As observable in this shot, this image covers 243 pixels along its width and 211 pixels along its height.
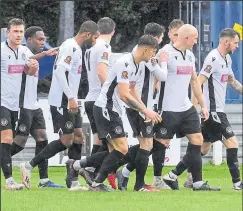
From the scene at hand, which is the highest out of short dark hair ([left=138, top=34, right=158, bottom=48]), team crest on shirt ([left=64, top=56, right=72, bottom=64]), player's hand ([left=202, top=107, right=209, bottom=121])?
short dark hair ([left=138, top=34, right=158, bottom=48])

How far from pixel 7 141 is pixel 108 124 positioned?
1432 mm

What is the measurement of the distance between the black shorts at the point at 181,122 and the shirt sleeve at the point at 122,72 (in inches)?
47.4

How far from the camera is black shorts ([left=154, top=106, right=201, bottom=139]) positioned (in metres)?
15.5

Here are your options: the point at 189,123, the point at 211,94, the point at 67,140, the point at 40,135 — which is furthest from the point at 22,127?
the point at 211,94

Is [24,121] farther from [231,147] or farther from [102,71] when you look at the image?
[231,147]

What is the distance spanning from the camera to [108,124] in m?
14.9

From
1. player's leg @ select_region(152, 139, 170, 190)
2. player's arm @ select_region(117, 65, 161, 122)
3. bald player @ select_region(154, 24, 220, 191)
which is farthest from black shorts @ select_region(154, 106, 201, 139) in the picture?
player's arm @ select_region(117, 65, 161, 122)

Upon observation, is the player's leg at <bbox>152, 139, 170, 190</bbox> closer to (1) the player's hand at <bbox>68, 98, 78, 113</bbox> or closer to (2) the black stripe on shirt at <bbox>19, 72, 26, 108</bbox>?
(1) the player's hand at <bbox>68, 98, 78, 113</bbox>

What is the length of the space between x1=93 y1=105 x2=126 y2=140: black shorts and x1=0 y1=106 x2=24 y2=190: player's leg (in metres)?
1.22

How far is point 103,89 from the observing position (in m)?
15.0

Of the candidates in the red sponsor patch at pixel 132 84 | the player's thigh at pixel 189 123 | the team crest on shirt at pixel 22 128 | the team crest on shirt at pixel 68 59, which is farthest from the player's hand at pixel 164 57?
the team crest on shirt at pixel 22 128

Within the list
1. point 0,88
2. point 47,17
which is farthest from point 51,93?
point 47,17

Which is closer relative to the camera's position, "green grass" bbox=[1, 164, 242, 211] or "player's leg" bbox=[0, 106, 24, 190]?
"green grass" bbox=[1, 164, 242, 211]

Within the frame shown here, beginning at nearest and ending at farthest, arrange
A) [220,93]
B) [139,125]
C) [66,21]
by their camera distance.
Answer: [139,125] → [220,93] → [66,21]
